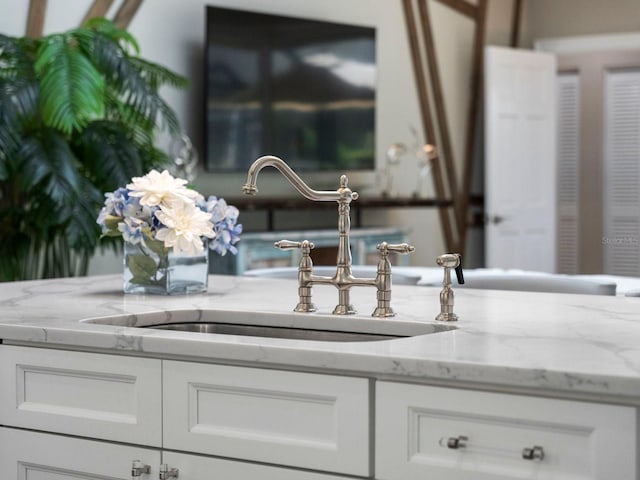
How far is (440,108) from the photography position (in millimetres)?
7719

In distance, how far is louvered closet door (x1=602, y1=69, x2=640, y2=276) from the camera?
7.92 meters

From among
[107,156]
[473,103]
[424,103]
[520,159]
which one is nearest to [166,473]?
[107,156]

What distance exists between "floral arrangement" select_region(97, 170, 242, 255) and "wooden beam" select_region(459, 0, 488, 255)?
5670 mm

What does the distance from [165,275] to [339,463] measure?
3.11 ft

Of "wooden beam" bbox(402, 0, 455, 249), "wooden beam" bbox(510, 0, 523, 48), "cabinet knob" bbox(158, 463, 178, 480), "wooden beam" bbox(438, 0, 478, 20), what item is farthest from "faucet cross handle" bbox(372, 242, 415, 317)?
"wooden beam" bbox(510, 0, 523, 48)

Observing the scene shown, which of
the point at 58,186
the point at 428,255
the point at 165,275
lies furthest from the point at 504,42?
the point at 165,275

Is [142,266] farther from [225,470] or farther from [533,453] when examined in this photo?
[533,453]

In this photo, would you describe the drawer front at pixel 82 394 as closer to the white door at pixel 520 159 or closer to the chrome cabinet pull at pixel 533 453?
the chrome cabinet pull at pixel 533 453

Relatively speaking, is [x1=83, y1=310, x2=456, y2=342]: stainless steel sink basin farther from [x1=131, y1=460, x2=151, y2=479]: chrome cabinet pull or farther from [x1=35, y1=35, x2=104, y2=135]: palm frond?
[x1=35, y1=35, x2=104, y2=135]: palm frond

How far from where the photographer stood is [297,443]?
1.75 metres

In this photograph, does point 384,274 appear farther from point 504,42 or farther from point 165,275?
point 504,42

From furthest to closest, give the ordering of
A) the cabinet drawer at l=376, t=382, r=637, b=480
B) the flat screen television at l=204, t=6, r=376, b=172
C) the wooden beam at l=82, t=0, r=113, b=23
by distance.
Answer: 1. the flat screen television at l=204, t=6, r=376, b=172
2. the wooden beam at l=82, t=0, r=113, b=23
3. the cabinet drawer at l=376, t=382, r=637, b=480

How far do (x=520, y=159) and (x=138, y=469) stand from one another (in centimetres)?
617

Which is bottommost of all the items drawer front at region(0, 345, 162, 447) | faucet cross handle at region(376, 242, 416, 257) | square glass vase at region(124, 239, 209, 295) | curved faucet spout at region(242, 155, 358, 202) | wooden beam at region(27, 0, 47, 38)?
drawer front at region(0, 345, 162, 447)
